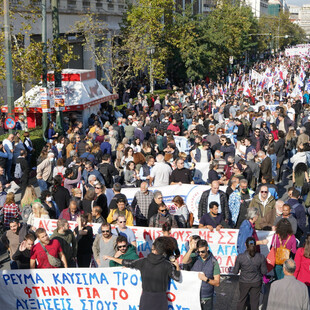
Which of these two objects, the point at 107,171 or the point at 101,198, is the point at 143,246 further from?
the point at 107,171

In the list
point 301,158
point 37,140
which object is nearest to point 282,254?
point 301,158

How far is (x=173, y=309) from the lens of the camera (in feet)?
26.6

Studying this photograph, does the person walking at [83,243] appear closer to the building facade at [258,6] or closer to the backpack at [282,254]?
the backpack at [282,254]

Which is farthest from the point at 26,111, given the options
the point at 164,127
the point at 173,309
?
the point at 173,309

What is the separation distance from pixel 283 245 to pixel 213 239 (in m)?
1.52

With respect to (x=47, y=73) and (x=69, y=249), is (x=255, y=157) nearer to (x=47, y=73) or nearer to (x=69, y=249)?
(x=69, y=249)

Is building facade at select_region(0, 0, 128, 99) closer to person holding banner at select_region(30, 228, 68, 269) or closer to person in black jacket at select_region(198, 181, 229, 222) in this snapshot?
person in black jacket at select_region(198, 181, 229, 222)

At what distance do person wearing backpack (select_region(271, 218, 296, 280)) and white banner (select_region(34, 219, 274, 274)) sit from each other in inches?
38.0

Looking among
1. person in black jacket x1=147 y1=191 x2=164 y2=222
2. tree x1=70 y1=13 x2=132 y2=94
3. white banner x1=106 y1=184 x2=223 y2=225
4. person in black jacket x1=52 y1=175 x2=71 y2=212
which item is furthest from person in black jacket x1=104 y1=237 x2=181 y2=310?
tree x1=70 y1=13 x2=132 y2=94

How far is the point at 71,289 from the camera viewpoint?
28.1 feet

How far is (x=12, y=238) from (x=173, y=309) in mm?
3164

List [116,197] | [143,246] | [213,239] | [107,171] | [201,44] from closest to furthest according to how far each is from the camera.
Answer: [213,239]
[143,246]
[116,197]
[107,171]
[201,44]

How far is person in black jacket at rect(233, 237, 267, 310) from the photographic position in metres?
8.29

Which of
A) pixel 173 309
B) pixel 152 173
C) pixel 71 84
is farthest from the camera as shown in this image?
pixel 71 84
